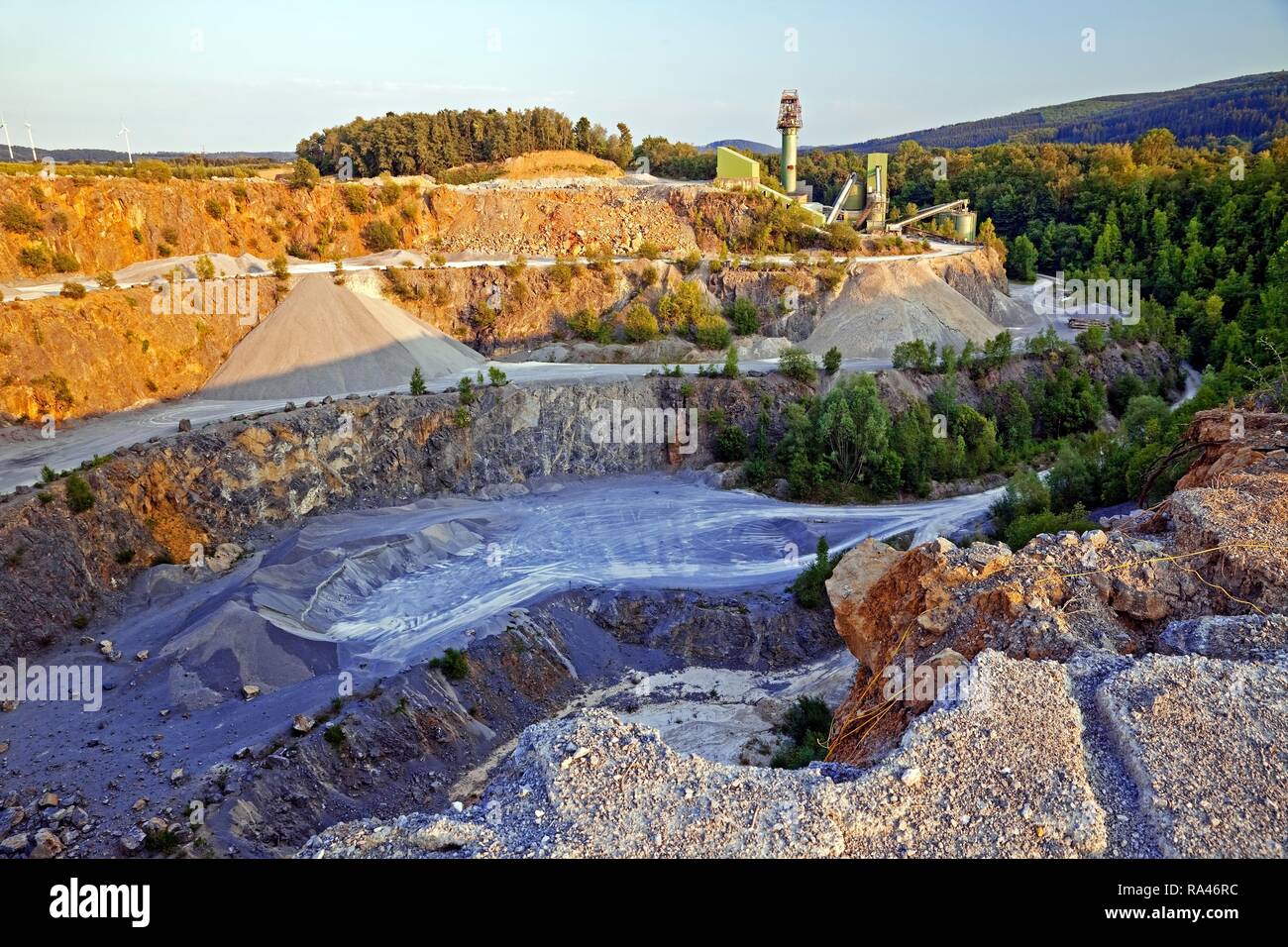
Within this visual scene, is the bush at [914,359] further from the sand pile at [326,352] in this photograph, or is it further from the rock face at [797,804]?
the rock face at [797,804]

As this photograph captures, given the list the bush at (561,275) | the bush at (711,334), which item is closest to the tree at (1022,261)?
the bush at (711,334)

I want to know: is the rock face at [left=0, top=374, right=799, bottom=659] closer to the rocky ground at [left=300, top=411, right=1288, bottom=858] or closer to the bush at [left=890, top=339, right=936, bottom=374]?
the bush at [left=890, top=339, right=936, bottom=374]

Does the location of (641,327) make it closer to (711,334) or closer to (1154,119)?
(711,334)

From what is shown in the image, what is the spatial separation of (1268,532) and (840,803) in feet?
37.4

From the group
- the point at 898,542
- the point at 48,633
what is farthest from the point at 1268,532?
the point at 48,633

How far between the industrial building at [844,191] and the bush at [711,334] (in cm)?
2086

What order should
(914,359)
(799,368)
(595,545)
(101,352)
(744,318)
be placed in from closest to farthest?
(595,545) → (101,352) → (799,368) → (914,359) → (744,318)

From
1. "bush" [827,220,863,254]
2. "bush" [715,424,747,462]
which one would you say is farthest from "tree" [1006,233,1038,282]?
"bush" [715,424,747,462]

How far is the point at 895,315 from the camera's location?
188ft

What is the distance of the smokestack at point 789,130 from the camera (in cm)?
7444

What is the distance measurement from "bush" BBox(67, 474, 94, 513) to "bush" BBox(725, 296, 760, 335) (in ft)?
129

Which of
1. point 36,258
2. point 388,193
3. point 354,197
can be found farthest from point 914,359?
point 36,258

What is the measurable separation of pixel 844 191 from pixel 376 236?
4140 centimetres

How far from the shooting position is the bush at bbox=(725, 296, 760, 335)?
57.9 metres
